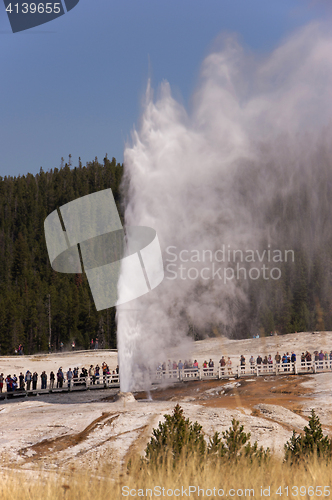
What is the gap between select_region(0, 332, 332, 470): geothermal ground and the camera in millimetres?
13180

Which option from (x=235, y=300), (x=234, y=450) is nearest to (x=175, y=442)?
(x=234, y=450)

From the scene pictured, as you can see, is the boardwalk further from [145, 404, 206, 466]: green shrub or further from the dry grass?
the dry grass

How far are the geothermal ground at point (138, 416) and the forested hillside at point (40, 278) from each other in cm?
6151

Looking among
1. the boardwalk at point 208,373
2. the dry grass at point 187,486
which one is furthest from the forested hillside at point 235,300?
the dry grass at point 187,486

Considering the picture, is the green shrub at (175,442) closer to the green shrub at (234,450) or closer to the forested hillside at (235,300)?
the green shrub at (234,450)

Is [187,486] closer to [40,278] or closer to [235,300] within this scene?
[235,300]

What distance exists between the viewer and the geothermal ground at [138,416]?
13180mm

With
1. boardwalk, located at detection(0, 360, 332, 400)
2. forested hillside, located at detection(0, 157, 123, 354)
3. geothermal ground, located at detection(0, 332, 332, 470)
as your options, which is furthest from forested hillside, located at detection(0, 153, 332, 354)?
geothermal ground, located at detection(0, 332, 332, 470)

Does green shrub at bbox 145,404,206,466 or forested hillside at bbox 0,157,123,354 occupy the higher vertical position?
forested hillside at bbox 0,157,123,354

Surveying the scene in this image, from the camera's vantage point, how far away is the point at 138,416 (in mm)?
16234

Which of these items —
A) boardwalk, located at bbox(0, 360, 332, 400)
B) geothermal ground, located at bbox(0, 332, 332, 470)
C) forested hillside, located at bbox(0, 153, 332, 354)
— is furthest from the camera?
forested hillside, located at bbox(0, 153, 332, 354)

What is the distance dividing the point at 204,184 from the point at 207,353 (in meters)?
17.7

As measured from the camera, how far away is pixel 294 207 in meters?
101

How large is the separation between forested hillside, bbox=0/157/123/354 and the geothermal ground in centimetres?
6151
